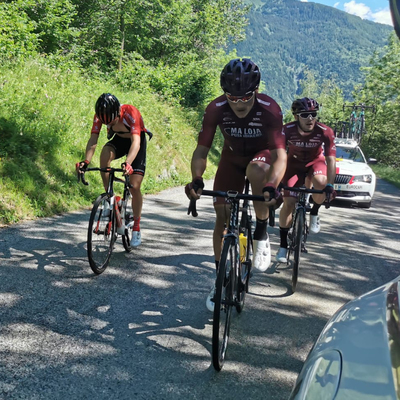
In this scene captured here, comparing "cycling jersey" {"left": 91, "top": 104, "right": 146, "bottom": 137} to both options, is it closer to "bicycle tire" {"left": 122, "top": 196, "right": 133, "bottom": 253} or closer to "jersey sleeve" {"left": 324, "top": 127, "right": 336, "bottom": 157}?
"bicycle tire" {"left": 122, "top": 196, "right": 133, "bottom": 253}

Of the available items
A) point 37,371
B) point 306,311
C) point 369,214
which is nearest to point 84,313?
point 37,371

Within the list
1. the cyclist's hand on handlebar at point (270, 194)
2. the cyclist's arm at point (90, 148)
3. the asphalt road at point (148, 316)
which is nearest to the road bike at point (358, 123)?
the asphalt road at point (148, 316)

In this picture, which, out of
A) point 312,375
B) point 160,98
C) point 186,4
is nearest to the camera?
point 312,375

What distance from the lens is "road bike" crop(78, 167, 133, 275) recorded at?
5043mm

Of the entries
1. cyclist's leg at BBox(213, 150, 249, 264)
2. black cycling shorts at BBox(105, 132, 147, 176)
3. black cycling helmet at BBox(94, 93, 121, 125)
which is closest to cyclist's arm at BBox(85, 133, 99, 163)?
black cycling shorts at BBox(105, 132, 147, 176)

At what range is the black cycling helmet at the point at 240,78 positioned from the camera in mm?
3740

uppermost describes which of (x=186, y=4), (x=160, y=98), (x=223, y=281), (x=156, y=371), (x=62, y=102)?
(x=186, y=4)

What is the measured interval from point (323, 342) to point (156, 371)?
175 centimetres

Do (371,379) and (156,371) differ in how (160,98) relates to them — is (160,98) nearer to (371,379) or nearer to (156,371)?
(156,371)

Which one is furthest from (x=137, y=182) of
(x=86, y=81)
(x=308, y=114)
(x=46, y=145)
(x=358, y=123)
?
(x=358, y=123)

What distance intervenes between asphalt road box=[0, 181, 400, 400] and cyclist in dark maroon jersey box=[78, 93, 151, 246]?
99 cm

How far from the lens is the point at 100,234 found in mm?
5281

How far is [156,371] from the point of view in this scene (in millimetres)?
3148

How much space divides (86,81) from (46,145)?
20.7 ft
